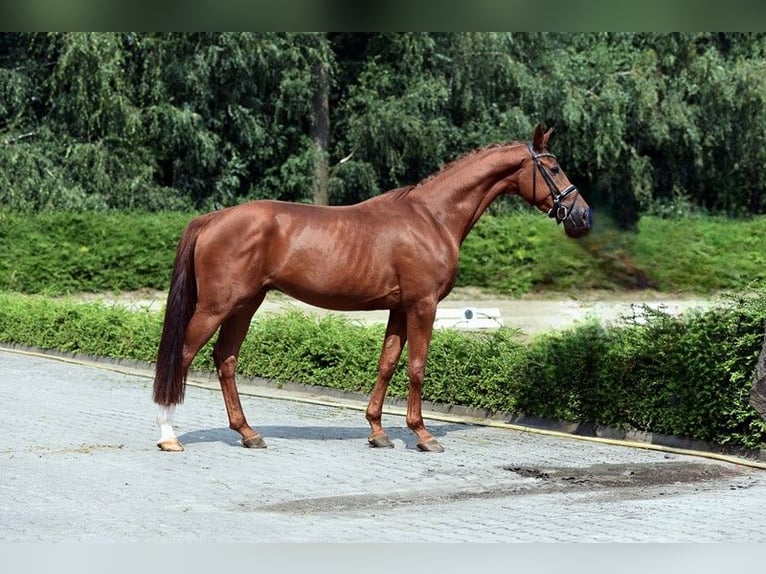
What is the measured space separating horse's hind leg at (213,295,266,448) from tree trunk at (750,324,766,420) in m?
3.73

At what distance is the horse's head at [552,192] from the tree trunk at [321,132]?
20249 mm

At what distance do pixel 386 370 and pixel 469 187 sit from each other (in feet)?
5.29

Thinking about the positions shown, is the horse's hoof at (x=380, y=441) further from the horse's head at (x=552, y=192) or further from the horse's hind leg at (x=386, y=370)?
the horse's head at (x=552, y=192)

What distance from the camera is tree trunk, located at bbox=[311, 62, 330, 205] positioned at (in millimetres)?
29516

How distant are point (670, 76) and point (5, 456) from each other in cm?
2540

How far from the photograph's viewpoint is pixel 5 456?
880cm

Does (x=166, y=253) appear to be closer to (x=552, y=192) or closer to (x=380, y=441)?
(x=380, y=441)

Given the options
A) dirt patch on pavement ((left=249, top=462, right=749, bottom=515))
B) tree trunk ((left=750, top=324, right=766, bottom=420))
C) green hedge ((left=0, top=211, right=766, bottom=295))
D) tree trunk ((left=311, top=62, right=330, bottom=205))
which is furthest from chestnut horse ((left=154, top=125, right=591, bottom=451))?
tree trunk ((left=311, top=62, right=330, bottom=205))

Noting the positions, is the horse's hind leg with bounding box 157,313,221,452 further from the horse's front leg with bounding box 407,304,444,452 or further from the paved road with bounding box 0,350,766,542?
the horse's front leg with bounding box 407,304,444,452

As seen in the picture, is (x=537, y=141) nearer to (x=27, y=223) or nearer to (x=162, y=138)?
(x=27, y=223)

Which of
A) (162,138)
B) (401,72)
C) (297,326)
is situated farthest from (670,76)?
(297,326)

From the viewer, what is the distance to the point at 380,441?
9328mm

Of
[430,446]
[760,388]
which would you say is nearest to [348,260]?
[430,446]

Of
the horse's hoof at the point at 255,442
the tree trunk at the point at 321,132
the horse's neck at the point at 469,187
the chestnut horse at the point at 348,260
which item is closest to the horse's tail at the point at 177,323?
the chestnut horse at the point at 348,260
